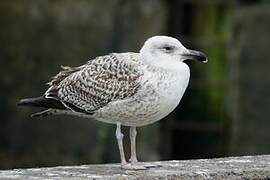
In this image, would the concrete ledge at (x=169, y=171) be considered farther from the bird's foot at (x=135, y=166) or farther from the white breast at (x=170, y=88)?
the white breast at (x=170, y=88)

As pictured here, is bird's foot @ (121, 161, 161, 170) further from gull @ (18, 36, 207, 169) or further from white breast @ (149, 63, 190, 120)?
white breast @ (149, 63, 190, 120)

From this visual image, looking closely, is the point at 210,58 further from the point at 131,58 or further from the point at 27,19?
the point at 131,58

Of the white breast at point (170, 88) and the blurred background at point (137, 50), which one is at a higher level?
the white breast at point (170, 88)

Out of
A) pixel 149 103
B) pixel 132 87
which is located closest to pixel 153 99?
pixel 149 103

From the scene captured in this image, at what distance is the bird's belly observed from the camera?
240 inches

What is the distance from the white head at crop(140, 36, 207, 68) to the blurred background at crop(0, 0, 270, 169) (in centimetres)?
477

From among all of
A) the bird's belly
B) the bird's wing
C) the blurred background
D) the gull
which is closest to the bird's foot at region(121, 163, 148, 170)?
the gull

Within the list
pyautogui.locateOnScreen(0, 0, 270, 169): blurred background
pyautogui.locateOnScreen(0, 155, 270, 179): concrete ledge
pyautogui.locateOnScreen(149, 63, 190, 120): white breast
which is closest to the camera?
pyautogui.locateOnScreen(0, 155, 270, 179): concrete ledge

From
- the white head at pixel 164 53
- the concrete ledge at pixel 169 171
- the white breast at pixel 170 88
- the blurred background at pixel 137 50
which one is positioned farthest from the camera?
the blurred background at pixel 137 50

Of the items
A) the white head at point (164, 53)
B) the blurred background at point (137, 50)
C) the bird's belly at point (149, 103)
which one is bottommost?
the blurred background at point (137, 50)

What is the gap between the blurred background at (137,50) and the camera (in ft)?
36.7

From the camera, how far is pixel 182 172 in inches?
242

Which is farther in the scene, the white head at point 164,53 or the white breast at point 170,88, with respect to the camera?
the white head at point 164,53

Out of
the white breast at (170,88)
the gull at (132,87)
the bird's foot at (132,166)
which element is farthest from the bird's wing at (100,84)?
the bird's foot at (132,166)
